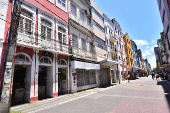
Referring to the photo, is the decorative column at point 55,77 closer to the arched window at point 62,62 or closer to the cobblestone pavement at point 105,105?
the arched window at point 62,62

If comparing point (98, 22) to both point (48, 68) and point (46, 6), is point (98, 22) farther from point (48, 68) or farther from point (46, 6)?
point (48, 68)

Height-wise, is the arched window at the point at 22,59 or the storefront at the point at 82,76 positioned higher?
the arched window at the point at 22,59

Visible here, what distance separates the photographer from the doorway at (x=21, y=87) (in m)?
8.04

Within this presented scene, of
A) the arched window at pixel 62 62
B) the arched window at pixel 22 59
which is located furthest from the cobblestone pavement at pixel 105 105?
the arched window at pixel 62 62

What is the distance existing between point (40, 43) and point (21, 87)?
4166 millimetres

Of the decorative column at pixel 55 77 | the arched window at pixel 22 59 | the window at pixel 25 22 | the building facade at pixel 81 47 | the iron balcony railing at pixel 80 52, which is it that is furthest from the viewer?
the iron balcony railing at pixel 80 52

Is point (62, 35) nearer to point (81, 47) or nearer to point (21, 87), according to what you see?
point (81, 47)

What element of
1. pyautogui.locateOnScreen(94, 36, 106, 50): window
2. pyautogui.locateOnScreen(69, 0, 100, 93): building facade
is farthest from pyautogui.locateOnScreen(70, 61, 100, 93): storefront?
pyautogui.locateOnScreen(94, 36, 106, 50): window

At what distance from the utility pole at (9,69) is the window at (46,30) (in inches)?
102

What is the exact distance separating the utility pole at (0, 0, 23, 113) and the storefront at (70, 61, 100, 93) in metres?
6.32

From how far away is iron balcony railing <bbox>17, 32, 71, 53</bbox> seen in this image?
7.76 meters

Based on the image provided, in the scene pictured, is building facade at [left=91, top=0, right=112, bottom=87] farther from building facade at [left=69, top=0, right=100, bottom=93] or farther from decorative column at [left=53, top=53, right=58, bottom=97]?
decorative column at [left=53, top=53, right=58, bottom=97]

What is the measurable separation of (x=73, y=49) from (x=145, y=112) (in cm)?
946

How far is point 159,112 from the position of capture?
5.07 meters
